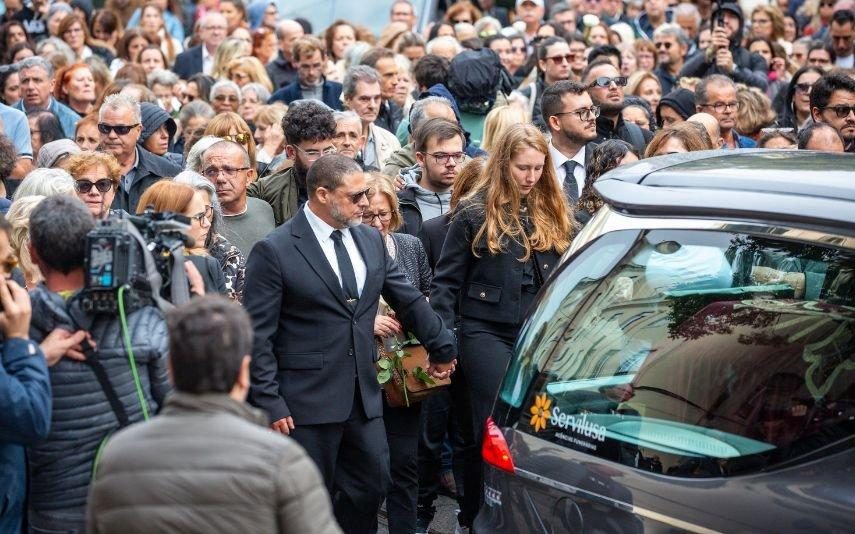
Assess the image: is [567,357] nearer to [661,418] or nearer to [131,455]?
[661,418]

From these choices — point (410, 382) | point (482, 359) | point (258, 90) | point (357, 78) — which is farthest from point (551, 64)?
point (410, 382)

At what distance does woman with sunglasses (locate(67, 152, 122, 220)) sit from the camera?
700cm

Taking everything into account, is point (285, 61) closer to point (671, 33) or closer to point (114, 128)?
point (671, 33)

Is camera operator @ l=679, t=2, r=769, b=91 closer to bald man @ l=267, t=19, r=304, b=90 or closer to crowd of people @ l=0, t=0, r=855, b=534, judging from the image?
crowd of people @ l=0, t=0, r=855, b=534

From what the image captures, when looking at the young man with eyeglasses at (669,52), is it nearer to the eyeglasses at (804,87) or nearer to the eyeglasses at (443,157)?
the eyeglasses at (804,87)

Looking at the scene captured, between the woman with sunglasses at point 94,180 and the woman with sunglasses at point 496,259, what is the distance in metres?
1.79

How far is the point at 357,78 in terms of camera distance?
10.0 metres

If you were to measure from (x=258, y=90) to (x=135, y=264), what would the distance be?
7.86 metres

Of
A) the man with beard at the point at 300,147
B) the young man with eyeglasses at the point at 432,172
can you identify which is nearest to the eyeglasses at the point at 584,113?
the young man with eyeglasses at the point at 432,172

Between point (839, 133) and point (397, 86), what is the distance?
4124 mm

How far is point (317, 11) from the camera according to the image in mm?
17828

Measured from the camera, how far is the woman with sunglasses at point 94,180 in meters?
7.00

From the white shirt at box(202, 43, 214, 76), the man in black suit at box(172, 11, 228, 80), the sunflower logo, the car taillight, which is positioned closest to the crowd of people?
the white shirt at box(202, 43, 214, 76)

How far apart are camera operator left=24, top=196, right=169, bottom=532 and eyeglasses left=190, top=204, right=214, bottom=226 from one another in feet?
5.33
